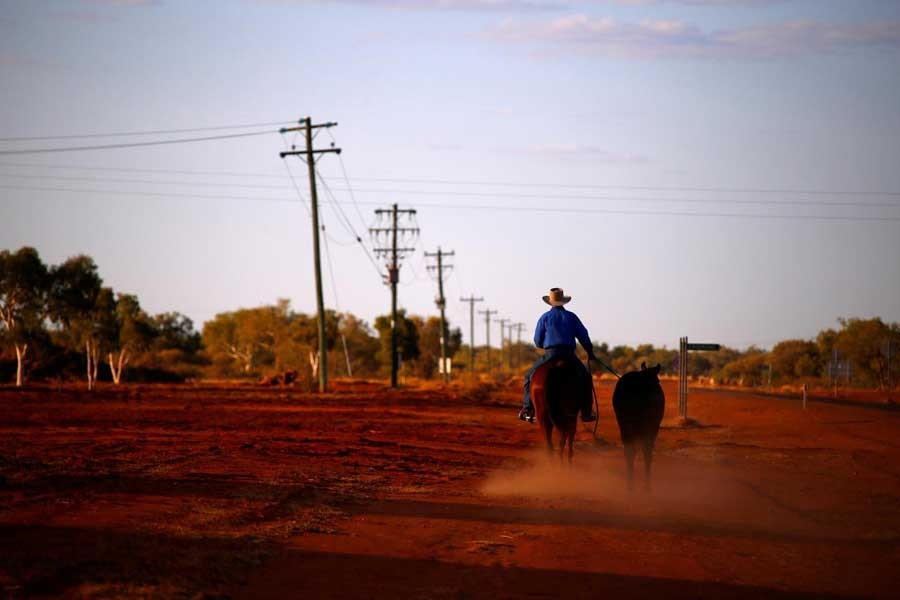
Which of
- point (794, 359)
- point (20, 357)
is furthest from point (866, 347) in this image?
point (20, 357)

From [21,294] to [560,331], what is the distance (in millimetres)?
43711

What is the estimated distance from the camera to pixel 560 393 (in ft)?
49.8

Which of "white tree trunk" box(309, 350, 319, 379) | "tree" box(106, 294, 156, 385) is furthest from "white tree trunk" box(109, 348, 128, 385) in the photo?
"white tree trunk" box(309, 350, 319, 379)

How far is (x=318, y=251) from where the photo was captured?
51.2m

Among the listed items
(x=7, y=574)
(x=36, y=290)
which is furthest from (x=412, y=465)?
(x=36, y=290)

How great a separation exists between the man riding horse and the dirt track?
1.38 metres

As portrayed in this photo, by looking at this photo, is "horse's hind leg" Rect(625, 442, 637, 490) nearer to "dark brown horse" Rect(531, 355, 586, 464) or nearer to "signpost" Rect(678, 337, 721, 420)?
"dark brown horse" Rect(531, 355, 586, 464)

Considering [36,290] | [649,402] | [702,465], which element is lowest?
[702,465]

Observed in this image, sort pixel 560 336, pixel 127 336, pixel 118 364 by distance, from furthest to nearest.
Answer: pixel 118 364 < pixel 127 336 < pixel 560 336

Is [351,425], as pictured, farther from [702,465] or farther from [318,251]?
[318,251]

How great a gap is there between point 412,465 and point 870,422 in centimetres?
1737

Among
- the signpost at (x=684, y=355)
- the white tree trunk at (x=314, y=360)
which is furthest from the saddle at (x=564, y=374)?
the white tree trunk at (x=314, y=360)

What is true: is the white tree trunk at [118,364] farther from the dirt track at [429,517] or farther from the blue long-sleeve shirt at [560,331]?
the blue long-sleeve shirt at [560,331]

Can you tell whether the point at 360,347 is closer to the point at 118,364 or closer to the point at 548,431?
the point at 118,364
